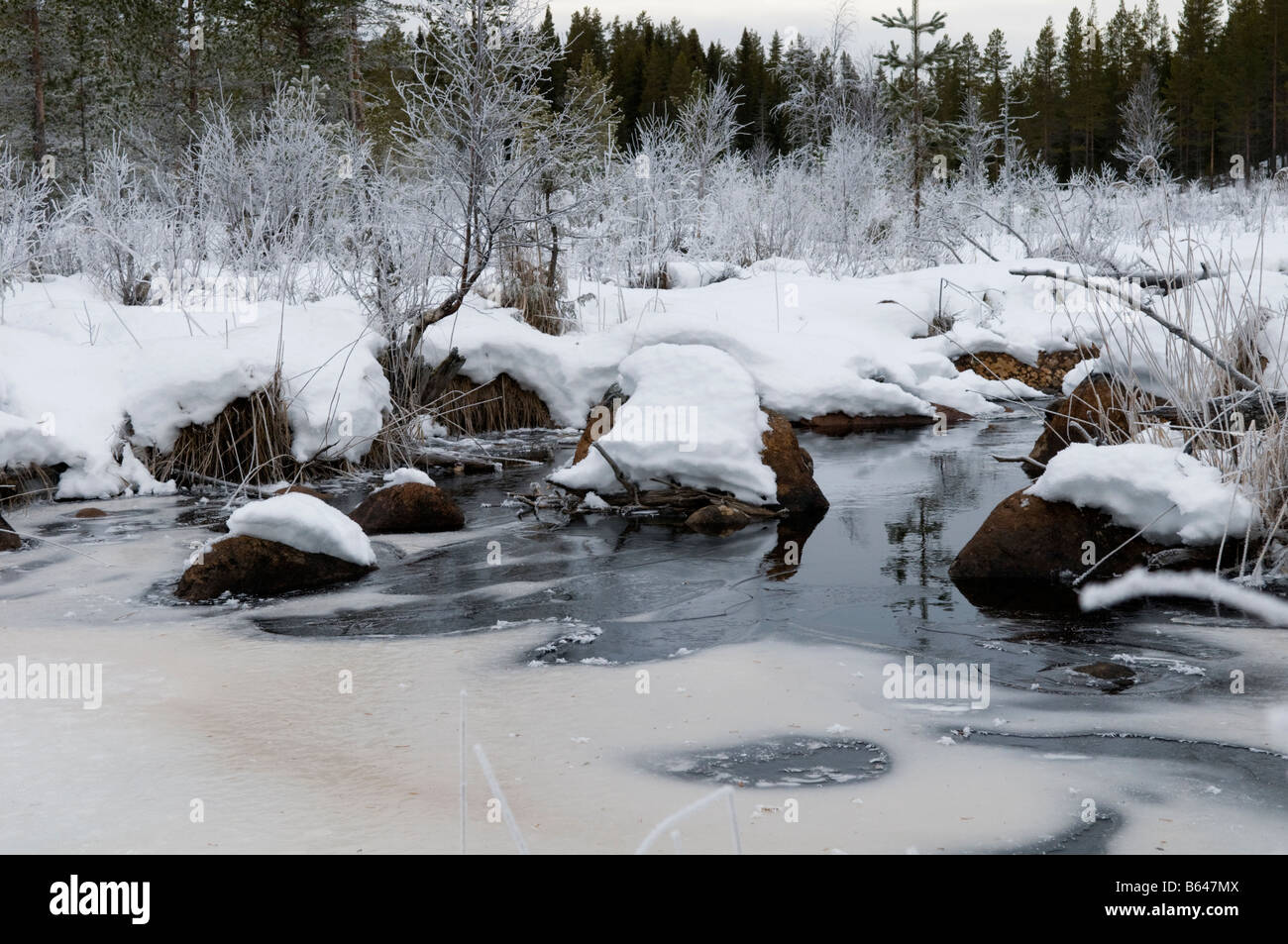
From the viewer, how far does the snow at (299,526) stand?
5.11 metres

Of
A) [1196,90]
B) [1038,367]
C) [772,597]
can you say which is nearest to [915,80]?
[1038,367]

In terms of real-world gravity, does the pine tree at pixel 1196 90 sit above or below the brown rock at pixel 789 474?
above

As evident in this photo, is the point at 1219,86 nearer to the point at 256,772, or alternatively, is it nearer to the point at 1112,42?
the point at 1112,42

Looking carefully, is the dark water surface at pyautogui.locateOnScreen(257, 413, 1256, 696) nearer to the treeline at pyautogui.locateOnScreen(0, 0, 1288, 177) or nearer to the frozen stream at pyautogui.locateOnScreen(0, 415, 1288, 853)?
the frozen stream at pyautogui.locateOnScreen(0, 415, 1288, 853)

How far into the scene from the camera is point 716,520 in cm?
638

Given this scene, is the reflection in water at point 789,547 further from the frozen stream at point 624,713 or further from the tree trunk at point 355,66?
the tree trunk at point 355,66

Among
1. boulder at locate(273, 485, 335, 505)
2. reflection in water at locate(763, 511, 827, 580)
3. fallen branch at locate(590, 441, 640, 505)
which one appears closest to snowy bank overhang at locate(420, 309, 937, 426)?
boulder at locate(273, 485, 335, 505)

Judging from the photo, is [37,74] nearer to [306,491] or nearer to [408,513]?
[306,491]

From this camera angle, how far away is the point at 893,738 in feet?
10.5

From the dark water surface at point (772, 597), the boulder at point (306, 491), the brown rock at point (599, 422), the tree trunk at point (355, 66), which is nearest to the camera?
the dark water surface at point (772, 597)

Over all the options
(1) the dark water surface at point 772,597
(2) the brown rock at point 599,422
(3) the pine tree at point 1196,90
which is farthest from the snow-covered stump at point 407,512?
(3) the pine tree at point 1196,90

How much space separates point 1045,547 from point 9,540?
199 inches

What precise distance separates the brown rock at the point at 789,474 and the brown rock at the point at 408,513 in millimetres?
1858

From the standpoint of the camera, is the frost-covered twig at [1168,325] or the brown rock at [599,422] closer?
the frost-covered twig at [1168,325]
